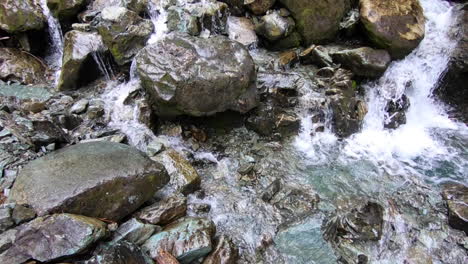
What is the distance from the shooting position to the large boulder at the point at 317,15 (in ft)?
22.2

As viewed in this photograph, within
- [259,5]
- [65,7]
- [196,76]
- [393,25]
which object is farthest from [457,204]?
[65,7]

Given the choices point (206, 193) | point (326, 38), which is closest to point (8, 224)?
point (206, 193)

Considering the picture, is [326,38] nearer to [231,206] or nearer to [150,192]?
[231,206]

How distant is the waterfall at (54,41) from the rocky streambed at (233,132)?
1.1 inches

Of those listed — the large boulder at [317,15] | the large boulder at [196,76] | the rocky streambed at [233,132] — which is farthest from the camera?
the large boulder at [317,15]

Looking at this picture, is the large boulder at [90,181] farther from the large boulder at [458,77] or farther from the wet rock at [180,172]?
the large boulder at [458,77]

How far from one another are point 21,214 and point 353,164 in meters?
4.95

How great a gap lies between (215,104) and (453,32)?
5.52 meters

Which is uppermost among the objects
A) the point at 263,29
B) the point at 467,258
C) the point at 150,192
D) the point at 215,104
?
the point at 263,29

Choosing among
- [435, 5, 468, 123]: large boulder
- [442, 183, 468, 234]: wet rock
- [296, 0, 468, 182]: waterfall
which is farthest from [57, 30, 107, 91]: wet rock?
[435, 5, 468, 123]: large boulder

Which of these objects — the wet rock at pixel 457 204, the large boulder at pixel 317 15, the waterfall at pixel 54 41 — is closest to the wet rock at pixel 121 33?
the waterfall at pixel 54 41

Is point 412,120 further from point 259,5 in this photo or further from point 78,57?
point 78,57

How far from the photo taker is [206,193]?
4.87 meters

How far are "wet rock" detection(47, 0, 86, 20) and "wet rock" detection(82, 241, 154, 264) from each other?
579cm
